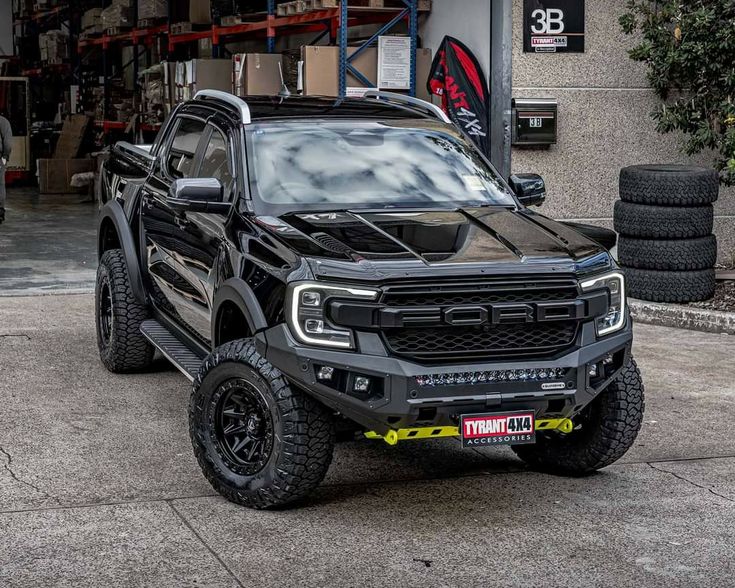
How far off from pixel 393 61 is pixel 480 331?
27.5 ft

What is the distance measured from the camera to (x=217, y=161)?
704 centimetres

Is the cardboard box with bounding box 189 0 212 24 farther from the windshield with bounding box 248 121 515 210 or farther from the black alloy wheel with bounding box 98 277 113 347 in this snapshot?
the windshield with bounding box 248 121 515 210

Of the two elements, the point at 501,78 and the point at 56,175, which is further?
the point at 56,175

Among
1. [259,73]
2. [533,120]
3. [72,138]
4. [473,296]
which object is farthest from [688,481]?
[72,138]

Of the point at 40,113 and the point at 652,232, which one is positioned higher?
the point at 40,113

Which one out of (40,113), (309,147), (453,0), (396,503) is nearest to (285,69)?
(453,0)


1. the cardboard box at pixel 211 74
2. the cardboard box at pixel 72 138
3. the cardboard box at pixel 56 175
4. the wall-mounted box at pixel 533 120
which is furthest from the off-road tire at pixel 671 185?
the cardboard box at pixel 72 138

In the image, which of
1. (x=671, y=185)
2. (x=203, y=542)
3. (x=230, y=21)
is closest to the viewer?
(x=203, y=542)

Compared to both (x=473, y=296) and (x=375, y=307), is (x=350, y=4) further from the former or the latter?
(x=375, y=307)

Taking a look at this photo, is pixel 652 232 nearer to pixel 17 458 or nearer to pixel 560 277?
pixel 560 277

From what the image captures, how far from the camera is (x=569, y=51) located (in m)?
12.6

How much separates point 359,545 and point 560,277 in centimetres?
148

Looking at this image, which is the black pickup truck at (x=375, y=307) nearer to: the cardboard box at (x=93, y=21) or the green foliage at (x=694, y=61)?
the green foliage at (x=694, y=61)

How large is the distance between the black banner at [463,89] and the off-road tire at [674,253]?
8.61ft
